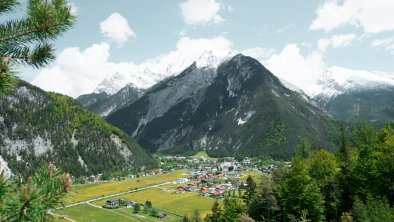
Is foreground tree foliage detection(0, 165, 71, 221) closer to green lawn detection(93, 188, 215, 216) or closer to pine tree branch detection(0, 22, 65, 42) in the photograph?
pine tree branch detection(0, 22, 65, 42)

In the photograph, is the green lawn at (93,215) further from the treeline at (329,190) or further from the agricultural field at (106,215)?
the treeline at (329,190)

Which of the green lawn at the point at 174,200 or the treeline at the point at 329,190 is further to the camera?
the green lawn at the point at 174,200

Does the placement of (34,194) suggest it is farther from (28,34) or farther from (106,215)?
(106,215)

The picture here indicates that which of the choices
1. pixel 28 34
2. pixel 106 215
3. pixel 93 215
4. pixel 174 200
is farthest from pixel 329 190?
pixel 174 200

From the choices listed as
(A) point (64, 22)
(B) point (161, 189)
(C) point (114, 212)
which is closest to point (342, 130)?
(A) point (64, 22)

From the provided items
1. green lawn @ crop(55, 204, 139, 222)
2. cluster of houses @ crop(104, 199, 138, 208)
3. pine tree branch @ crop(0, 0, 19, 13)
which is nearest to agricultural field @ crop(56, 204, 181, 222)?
green lawn @ crop(55, 204, 139, 222)

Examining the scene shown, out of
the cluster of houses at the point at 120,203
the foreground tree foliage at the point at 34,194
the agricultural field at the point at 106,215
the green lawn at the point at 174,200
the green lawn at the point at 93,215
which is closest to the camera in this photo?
the foreground tree foliage at the point at 34,194

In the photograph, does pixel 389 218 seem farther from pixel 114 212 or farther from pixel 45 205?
pixel 114 212

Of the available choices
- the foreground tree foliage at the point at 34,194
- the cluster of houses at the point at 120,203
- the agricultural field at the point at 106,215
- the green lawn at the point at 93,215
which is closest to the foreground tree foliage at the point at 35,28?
the foreground tree foliage at the point at 34,194
